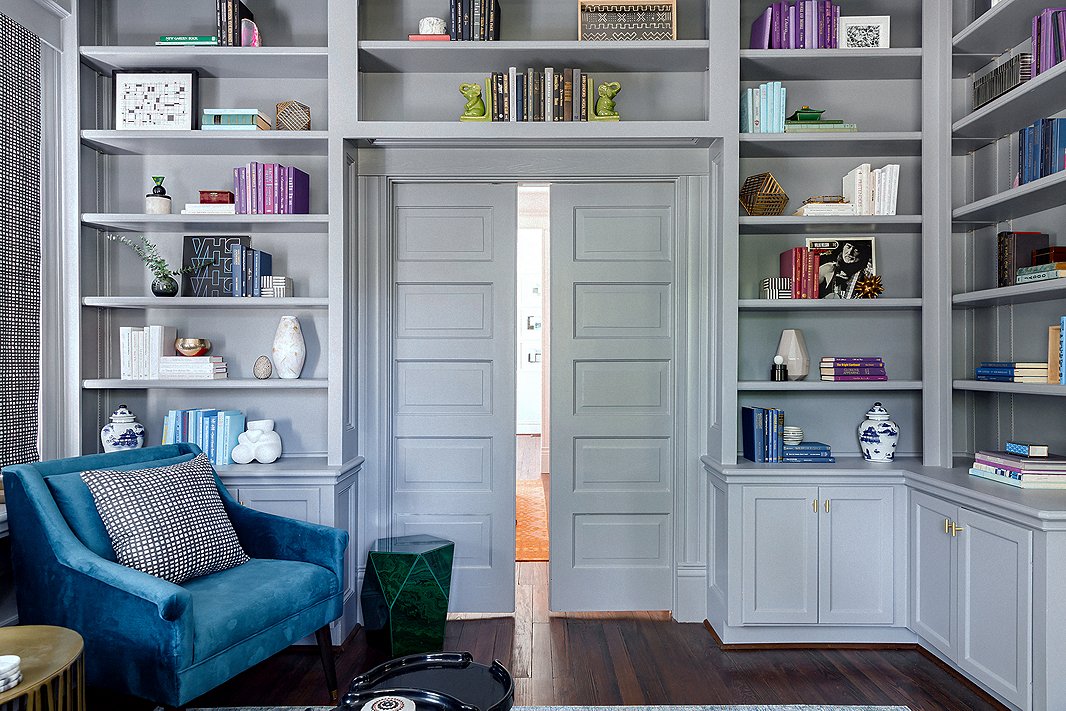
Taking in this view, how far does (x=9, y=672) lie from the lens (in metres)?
1.59

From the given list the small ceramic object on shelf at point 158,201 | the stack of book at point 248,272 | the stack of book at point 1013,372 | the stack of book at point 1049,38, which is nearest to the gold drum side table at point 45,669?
the stack of book at point 248,272

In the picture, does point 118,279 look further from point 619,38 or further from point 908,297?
point 908,297

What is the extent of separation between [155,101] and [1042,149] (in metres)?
3.69

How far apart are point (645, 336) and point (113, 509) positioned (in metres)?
2.32

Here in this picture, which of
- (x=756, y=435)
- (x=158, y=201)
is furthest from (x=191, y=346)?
(x=756, y=435)

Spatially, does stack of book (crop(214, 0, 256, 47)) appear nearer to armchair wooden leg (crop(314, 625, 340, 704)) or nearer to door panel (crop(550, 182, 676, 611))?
door panel (crop(550, 182, 676, 611))

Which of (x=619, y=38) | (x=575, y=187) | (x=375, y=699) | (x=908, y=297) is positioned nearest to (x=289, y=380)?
(x=575, y=187)

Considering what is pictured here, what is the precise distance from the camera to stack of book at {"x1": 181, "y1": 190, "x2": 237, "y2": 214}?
3.15m

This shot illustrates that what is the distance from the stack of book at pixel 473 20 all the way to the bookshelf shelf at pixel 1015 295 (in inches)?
93.2

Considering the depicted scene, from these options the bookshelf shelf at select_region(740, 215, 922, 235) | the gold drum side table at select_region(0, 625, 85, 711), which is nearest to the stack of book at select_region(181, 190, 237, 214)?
the gold drum side table at select_region(0, 625, 85, 711)

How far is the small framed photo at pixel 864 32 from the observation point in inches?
126

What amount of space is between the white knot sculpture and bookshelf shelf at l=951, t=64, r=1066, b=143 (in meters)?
3.34

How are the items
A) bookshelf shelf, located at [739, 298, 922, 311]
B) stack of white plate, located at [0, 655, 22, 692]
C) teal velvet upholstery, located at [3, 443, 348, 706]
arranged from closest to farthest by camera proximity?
stack of white plate, located at [0, 655, 22, 692]
teal velvet upholstery, located at [3, 443, 348, 706]
bookshelf shelf, located at [739, 298, 922, 311]

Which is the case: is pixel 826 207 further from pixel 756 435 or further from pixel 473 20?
pixel 473 20
